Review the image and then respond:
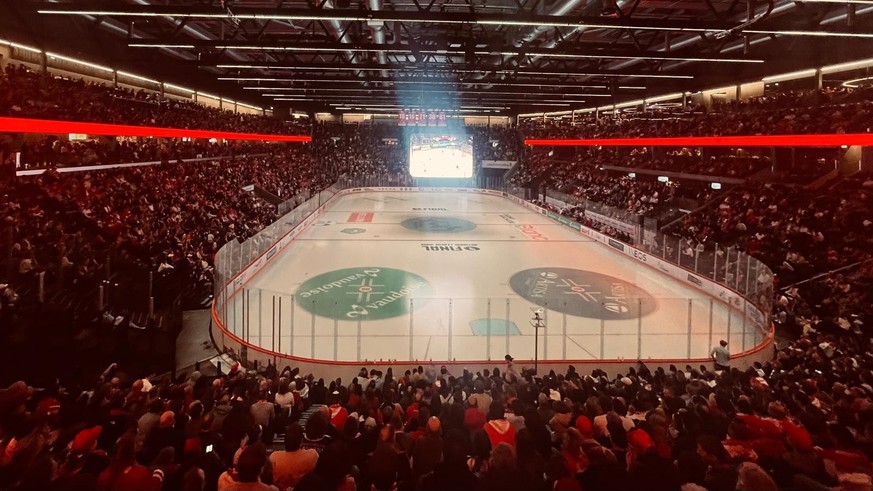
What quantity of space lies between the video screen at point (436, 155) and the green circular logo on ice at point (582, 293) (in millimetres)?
26402

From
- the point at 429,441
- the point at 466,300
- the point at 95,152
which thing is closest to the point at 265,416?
the point at 429,441

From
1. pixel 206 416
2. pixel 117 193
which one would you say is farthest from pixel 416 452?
pixel 117 193

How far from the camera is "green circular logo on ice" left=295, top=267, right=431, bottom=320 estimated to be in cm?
1348

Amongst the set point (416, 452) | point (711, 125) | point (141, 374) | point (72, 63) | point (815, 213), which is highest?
point (72, 63)

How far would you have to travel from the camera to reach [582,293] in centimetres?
1551

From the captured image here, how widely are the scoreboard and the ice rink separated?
1034 cm

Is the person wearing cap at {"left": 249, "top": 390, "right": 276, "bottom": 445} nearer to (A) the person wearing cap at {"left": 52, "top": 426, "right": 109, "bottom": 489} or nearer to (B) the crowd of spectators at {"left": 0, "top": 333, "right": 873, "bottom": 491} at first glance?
(B) the crowd of spectators at {"left": 0, "top": 333, "right": 873, "bottom": 491}

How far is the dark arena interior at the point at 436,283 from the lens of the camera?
424cm

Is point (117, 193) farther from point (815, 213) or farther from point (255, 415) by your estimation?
point (815, 213)

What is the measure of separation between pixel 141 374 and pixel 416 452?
23.4 ft

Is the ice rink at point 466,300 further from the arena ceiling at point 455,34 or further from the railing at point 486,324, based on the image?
A: the arena ceiling at point 455,34

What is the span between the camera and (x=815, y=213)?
16016 mm

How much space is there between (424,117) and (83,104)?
22177 millimetres

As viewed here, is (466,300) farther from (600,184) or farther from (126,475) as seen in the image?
(600,184)
